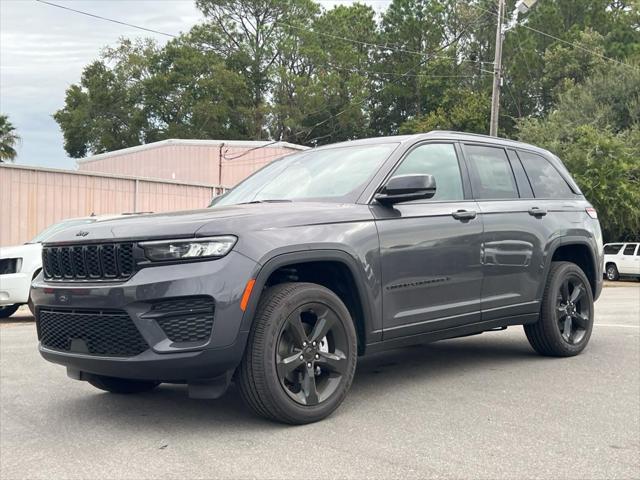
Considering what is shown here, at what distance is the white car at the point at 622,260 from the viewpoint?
27.9 meters

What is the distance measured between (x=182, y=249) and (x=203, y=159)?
30.2 meters

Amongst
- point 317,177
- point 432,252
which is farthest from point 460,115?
point 432,252

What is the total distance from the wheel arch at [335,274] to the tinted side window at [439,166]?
39.5 inches

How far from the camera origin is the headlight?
13.1 feet

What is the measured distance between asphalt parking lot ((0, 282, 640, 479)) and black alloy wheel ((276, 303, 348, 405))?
0.71 feet

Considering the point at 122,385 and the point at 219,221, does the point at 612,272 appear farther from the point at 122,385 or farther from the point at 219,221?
the point at 219,221

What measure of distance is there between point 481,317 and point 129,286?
2.81m

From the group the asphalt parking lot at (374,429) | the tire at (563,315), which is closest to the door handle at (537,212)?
the tire at (563,315)

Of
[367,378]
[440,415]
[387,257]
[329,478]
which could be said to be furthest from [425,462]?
[367,378]

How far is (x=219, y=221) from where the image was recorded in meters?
4.09

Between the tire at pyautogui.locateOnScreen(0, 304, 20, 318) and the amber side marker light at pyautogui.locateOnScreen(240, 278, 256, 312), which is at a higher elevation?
the amber side marker light at pyautogui.locateOnScreen(240, 278, 256, 312)

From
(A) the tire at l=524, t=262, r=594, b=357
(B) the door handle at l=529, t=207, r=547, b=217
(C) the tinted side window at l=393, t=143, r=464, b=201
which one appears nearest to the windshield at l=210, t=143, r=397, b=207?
(C) the tinted side window at l=393, t=143, r=464, b=201

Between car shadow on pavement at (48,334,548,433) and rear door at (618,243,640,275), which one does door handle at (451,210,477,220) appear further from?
rear door at (618,243,640,275)

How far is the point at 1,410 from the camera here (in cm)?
491
